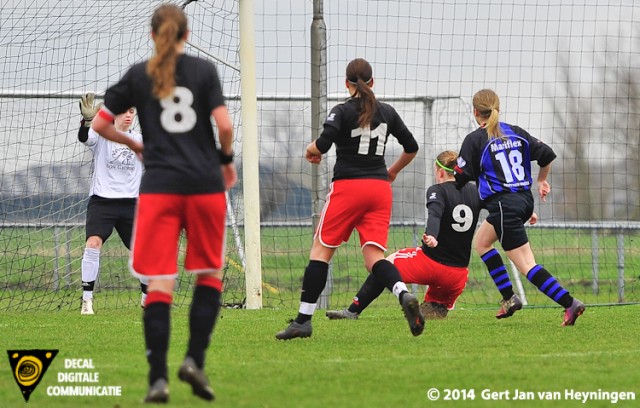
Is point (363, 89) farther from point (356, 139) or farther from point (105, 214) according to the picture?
point (105, 214)

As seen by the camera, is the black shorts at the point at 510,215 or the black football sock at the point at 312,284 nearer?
the black football sock at the point at 312,284

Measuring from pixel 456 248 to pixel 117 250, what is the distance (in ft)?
20.5

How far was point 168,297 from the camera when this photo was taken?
207 inches

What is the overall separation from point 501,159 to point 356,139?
180 cm

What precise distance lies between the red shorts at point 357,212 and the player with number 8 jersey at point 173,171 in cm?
234

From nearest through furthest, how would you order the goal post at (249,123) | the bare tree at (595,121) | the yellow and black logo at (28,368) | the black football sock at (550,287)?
1. the yellow and black logo at (28,368)
2. the black football sock at (550,287)
3. the goal post at (249,123)
4. the bare tree at (595,121)

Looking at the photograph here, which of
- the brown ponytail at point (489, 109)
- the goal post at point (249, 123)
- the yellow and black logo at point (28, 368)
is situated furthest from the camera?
the goal post at point (249, 123)

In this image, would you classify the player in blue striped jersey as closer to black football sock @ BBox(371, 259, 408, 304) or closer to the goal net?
black football sock @ BBox(371, 259, 408, 304)

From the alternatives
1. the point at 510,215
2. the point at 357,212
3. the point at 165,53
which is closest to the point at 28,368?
the point at 165,53

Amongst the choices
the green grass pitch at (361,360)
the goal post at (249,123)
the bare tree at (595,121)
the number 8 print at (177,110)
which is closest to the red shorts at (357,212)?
the green grass pitch at (361,360)

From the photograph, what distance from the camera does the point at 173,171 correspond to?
5.23m

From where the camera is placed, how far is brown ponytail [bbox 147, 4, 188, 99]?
5.20 metres

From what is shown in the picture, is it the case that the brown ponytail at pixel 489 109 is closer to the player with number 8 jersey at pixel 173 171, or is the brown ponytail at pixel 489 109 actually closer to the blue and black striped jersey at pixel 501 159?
the blue and black striped jersey at pixel 501 159

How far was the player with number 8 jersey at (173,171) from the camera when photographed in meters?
5.21
